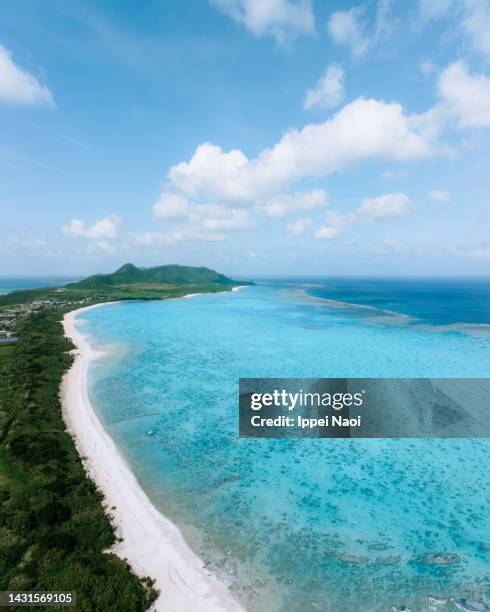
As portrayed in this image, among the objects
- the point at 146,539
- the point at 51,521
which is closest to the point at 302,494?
the point at 146,539

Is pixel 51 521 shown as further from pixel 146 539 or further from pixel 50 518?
pixel 146 539

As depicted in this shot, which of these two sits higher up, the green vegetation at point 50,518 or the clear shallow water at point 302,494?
the green vegetation at point 50,518

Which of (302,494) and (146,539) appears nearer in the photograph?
(146,539)

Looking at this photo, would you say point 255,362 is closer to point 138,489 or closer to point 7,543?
point 138,489

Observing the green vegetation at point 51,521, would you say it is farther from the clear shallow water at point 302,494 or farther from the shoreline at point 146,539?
the clear shallow water at point 302,494

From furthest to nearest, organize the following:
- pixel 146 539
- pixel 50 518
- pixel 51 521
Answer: pixel 50 518 → pixel 51 521 → pixel 146 539

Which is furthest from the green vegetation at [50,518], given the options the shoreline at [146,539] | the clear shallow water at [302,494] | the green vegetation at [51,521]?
the clear shallow water at [302,494]

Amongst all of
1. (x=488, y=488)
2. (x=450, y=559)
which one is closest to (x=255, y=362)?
(x=488, y=488)
